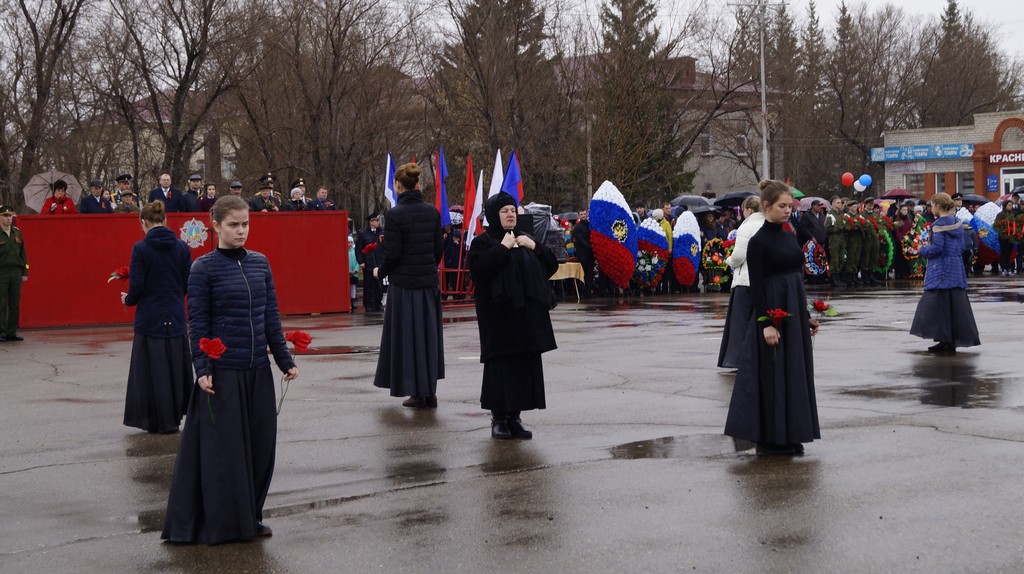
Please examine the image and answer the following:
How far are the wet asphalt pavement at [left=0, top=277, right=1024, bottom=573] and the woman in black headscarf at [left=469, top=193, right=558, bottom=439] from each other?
333mm

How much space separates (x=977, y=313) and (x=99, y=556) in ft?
51.1

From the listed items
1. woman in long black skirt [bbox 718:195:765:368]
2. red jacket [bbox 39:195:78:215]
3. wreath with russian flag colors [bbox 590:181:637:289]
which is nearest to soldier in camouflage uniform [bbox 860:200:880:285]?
wreath with russian flag colors [bbox 590:181:637:289]

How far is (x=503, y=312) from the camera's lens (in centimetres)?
915

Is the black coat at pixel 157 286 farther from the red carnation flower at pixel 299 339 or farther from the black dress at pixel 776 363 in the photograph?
the black dress at pixel 776 363

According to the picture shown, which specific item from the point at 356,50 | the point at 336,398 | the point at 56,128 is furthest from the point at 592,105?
the point at 336,398

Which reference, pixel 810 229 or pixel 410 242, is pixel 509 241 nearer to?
pixel 410 242

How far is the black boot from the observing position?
30.0 ft

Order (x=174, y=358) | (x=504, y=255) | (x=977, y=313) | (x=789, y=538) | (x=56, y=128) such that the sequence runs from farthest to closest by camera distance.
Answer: (x=56, y=128), (x=977, y=313), (x=174, y=358), (x=504, y=255), (x=789, y=538)

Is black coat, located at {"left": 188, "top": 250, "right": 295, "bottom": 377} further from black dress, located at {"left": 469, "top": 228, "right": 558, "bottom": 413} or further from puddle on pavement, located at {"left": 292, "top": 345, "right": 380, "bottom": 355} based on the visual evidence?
puddle on pavement, located at {"left": 292, "top": 345, "right": 380, "bottom": 355}

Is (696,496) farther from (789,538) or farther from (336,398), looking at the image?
(336,398)

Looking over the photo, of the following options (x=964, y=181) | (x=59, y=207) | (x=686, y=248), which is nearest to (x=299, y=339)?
Answer: (x=59, y=207)

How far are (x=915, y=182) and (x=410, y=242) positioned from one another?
193 feet

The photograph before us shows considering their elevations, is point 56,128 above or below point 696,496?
above

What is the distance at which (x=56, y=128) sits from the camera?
36.5 m
